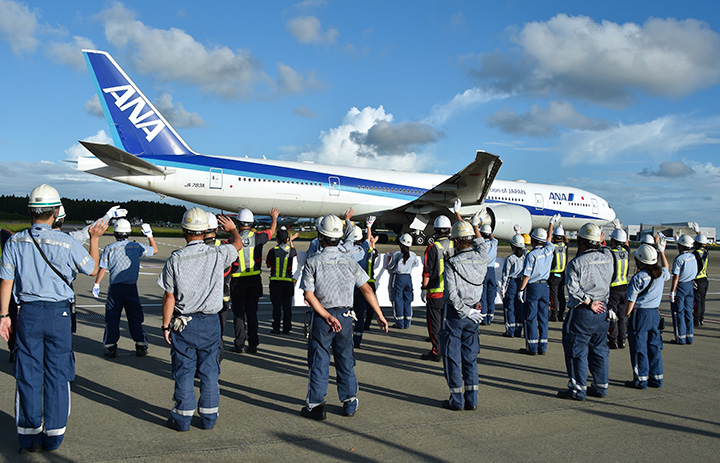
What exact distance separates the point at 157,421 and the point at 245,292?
3043 millimetres

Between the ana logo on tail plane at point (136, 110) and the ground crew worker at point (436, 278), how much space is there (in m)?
16.0

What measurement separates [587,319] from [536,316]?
2.41 m

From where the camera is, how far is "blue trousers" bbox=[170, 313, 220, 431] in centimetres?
447

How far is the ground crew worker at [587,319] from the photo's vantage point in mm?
5559

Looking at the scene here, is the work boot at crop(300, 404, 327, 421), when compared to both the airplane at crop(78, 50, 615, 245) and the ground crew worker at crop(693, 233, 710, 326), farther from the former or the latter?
the airplane at crop(78, 50, 615, 245)

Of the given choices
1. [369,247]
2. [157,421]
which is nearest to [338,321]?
[157,421]

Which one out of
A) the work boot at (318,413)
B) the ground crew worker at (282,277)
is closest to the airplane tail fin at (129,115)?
the ground crew worker at (282,277)

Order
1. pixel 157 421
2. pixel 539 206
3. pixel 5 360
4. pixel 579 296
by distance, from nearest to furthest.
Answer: pixel 157 421, pixel 579 296, pixel 5 360, pixel 539 206

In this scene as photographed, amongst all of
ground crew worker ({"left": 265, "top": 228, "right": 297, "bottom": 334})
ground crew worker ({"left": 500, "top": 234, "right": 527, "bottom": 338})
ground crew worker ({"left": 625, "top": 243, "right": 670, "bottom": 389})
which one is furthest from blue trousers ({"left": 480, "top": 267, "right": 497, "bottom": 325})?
ground crew worker ({"left": 265, "top": 228, "right": 297, "bottom": 334})

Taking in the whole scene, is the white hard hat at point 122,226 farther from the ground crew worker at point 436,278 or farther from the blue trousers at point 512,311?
the blue trousers at point 512,311

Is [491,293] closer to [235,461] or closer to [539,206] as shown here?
[235,461]

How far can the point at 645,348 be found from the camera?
6.21 m

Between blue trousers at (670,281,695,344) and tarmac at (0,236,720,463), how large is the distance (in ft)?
3.49

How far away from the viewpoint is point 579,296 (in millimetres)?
5543
